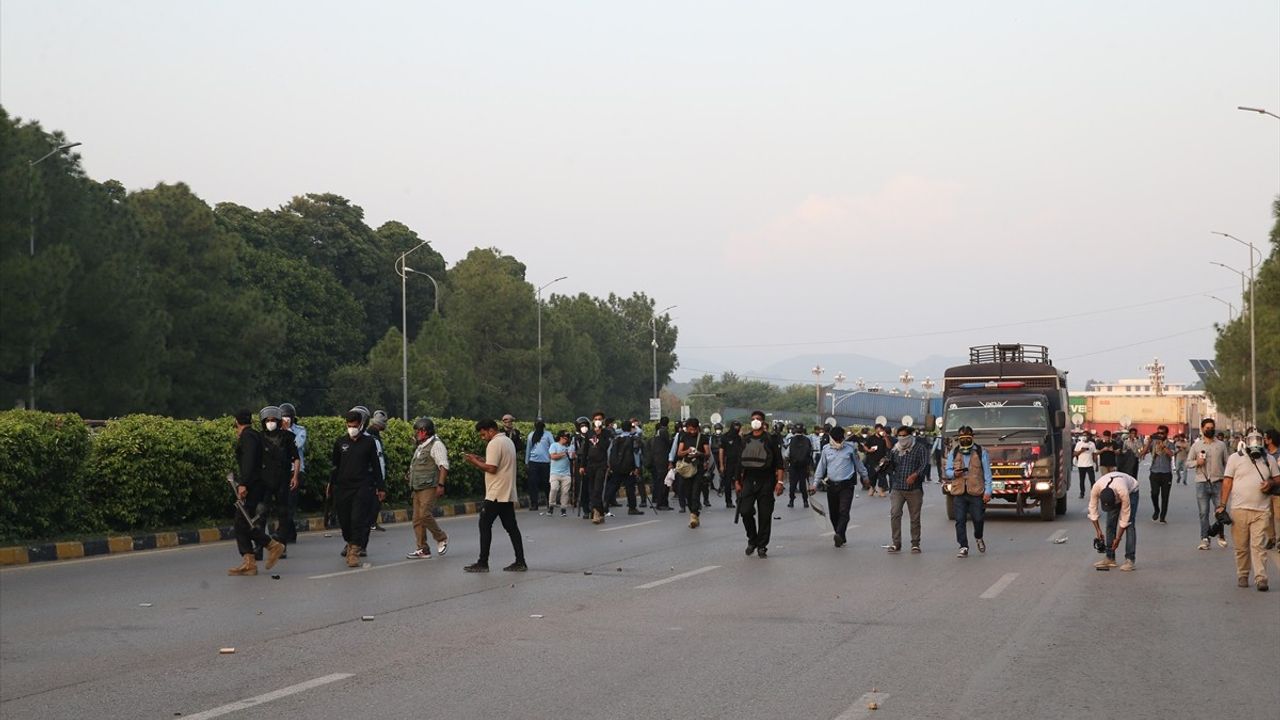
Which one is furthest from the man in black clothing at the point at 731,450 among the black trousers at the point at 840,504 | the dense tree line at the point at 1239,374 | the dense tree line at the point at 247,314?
the dense tree line at the point at 1239,374

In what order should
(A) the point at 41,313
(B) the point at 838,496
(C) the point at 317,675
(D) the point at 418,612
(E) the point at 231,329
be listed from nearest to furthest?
1. (C) the point at 317,675
2. (D) the point at 418,612
3. (B) the point at 838,496
4. (A) the point at 41,313
5. (E) the point at 231,329

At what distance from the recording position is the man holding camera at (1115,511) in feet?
51.1

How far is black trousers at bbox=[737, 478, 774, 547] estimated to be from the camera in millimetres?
17750

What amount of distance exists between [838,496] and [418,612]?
875cm

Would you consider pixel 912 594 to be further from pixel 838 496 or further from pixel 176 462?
pixel 176 462

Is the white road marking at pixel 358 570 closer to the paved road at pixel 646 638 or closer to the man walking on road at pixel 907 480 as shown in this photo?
the paved road at pixel 646 638

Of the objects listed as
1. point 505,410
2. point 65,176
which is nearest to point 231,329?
point 65,176

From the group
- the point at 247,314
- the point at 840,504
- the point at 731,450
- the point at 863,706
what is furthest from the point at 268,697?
the point at 247,314

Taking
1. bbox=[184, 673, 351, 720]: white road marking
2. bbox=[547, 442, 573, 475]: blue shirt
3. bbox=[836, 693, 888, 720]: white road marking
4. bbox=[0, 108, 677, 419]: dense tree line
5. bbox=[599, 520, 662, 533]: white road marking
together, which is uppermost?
bbox=[0, 108, 677, 419]: dense tree line

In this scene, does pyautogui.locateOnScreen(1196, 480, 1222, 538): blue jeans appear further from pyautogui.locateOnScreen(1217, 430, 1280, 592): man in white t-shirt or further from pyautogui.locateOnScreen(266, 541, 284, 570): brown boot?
pyautogui.locateOnScreen(266, 541, 284, 570): brown boot

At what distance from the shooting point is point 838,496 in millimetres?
19391

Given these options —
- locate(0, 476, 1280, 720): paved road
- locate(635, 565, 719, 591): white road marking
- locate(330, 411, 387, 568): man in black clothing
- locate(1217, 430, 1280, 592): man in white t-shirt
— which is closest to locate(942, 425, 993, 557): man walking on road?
locate(0, 476, 1280, 720): paved road

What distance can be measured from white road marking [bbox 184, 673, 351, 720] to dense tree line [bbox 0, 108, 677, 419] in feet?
117

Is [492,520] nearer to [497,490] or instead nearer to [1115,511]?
[497,490]
